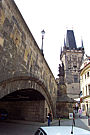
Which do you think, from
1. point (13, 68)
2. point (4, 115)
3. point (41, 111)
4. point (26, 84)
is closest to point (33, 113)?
point (41, 111)

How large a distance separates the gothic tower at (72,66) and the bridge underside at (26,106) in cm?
3157

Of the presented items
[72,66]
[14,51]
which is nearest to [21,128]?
[14,51]

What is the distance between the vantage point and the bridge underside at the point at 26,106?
11628mm

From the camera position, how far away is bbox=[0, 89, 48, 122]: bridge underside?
11.6 meters

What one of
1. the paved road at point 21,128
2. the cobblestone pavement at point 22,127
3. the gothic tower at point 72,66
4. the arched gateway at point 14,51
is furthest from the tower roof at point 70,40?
the arched gateway at point 14,51

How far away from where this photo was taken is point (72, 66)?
157 ft

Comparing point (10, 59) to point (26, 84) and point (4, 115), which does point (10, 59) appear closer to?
point (26, 84)

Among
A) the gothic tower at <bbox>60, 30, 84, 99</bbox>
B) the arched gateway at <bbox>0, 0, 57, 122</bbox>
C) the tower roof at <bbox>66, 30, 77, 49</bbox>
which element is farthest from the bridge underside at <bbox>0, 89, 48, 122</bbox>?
the tower roof at <bbox>66, 30, 77, 49</bbox>

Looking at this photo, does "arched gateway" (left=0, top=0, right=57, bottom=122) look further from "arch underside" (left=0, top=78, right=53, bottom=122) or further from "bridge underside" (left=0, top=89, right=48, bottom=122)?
"bridge underside" (left=0, top=89, right=48, bottom=122)

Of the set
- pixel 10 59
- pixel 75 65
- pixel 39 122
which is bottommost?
pixel 39 122

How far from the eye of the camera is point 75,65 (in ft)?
157

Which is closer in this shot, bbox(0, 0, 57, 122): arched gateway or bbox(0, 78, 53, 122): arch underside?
bbox(0, 0, 57, 122): arched gateway

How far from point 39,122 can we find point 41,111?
3.12 feet

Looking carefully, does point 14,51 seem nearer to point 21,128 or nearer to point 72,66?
point 21,128
